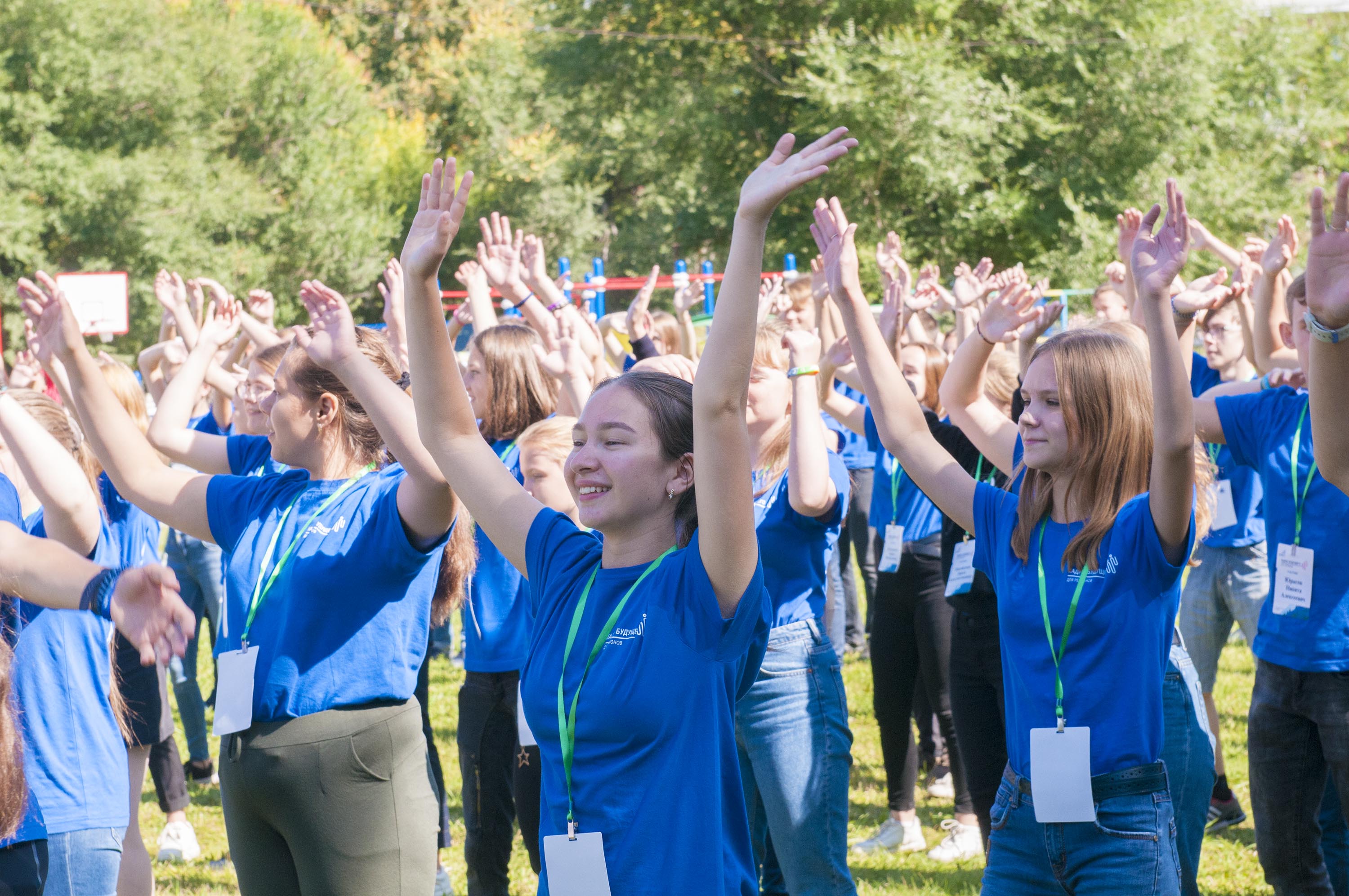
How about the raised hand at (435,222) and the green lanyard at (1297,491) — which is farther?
the green lanyard at (1297,491)

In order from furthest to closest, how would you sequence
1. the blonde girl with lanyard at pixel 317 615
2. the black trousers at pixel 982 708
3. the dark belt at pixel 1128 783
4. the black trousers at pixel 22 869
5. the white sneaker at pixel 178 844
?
1. the white sneaker at pixel 178 844
2. the black trousers at pixel 982 708
3. the blonde girl with lanyard at pixel 317 615
4. the dark belt at pixel 1128 783
5. the black trousers at pixel 22 869

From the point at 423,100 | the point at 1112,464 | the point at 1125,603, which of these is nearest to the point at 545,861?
the point at 1125,603

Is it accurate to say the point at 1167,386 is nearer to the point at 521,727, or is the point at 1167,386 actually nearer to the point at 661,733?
→ the point at 661,733

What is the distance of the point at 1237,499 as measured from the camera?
18.2 feet

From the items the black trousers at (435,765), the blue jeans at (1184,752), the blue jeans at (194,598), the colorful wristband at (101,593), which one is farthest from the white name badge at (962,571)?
the blue jeans at (194,598)

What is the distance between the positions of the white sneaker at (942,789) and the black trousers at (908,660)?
0.66 meters

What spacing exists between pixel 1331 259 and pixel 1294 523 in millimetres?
1851

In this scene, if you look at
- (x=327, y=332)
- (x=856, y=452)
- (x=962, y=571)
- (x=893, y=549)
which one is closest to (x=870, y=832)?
(x=893, y=549)

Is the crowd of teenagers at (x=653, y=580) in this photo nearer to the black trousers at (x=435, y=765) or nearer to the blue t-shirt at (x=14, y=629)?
the blue t-shirt at (x=14, y=629)

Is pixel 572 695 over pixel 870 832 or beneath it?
over

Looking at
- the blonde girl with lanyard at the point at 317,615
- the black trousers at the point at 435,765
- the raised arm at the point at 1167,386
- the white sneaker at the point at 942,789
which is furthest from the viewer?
the white sneaker at the point at 942,789

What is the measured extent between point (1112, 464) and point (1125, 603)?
351 mm

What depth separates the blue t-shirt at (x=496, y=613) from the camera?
423 centimetres

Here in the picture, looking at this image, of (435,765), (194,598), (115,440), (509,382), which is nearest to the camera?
(115,440)
